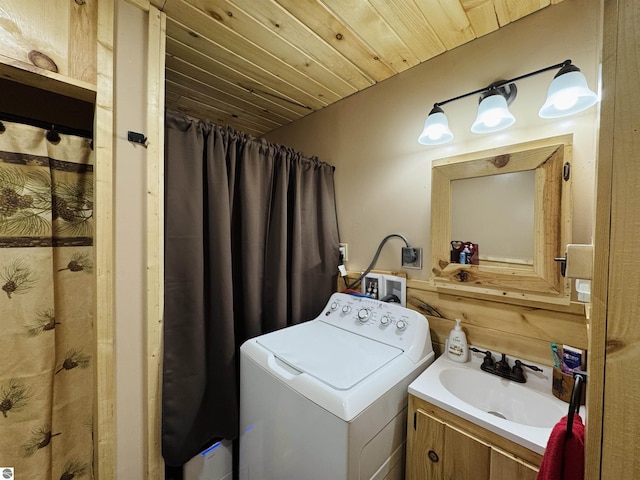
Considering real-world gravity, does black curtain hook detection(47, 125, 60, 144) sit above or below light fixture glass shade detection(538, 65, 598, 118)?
below

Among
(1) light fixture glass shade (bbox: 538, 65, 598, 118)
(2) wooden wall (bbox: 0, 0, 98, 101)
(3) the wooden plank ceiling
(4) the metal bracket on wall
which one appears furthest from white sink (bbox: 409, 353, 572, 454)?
(2) wooden wall (bbox: 0, 0, 98, 101)

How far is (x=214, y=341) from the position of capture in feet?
4.03

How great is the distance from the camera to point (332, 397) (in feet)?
2.60

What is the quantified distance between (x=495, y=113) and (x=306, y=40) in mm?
937

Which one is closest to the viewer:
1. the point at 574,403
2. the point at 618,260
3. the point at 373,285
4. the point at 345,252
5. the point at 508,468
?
the point at 618,260

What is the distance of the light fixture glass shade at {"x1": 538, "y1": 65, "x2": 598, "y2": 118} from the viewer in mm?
888

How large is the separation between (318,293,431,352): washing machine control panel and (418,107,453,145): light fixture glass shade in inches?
33.9

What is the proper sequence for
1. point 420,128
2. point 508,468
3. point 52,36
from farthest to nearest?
point 420,128
point 52,36
point 508,468

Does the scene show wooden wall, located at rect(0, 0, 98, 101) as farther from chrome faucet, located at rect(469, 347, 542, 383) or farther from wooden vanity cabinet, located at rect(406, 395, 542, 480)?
chrome faucet, located at rect(469, 347, 542, 383)

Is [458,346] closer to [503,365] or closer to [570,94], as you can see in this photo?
[503,365]

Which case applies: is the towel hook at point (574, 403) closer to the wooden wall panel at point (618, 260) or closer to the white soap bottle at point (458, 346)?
the wooden wall panel at point (618, 260)

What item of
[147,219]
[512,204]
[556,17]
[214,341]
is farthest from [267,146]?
[556,17]

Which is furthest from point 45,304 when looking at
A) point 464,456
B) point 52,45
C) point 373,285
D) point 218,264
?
point 464,456

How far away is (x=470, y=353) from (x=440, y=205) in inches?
28.6
